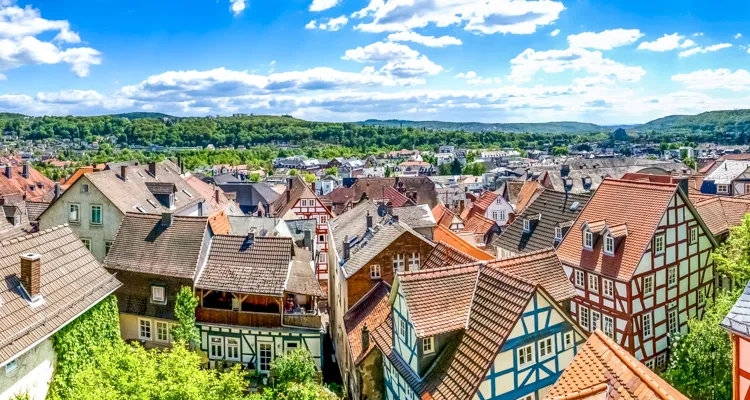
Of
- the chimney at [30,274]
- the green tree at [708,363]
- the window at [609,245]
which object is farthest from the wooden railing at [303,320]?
the green tree at [708,363]

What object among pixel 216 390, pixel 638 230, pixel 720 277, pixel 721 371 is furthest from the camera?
pixel 720 277

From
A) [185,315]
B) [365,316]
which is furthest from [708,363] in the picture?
[185,315]

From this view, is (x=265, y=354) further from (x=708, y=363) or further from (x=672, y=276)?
(x=672, y=276)

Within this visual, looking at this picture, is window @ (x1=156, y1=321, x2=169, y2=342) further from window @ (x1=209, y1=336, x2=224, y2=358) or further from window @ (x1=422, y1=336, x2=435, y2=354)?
window @ (x1=422, y1=336, x2=435, y2=354)

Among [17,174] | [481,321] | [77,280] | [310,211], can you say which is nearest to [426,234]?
[481,321]

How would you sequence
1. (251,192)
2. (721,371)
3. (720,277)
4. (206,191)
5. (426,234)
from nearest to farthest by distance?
1. (721,371)
2. (720,277)
3. (426,234)
4. (206,191)
5. (251,192)

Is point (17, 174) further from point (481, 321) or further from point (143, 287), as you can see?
point (481, 321)

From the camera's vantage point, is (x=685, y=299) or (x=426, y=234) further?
(x=426, y=234)

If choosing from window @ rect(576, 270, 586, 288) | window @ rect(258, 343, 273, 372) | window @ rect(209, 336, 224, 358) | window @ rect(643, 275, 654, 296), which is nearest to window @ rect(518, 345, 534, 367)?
window @ rect(643, 275, 654, 296)

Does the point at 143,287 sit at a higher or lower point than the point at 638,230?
lower
